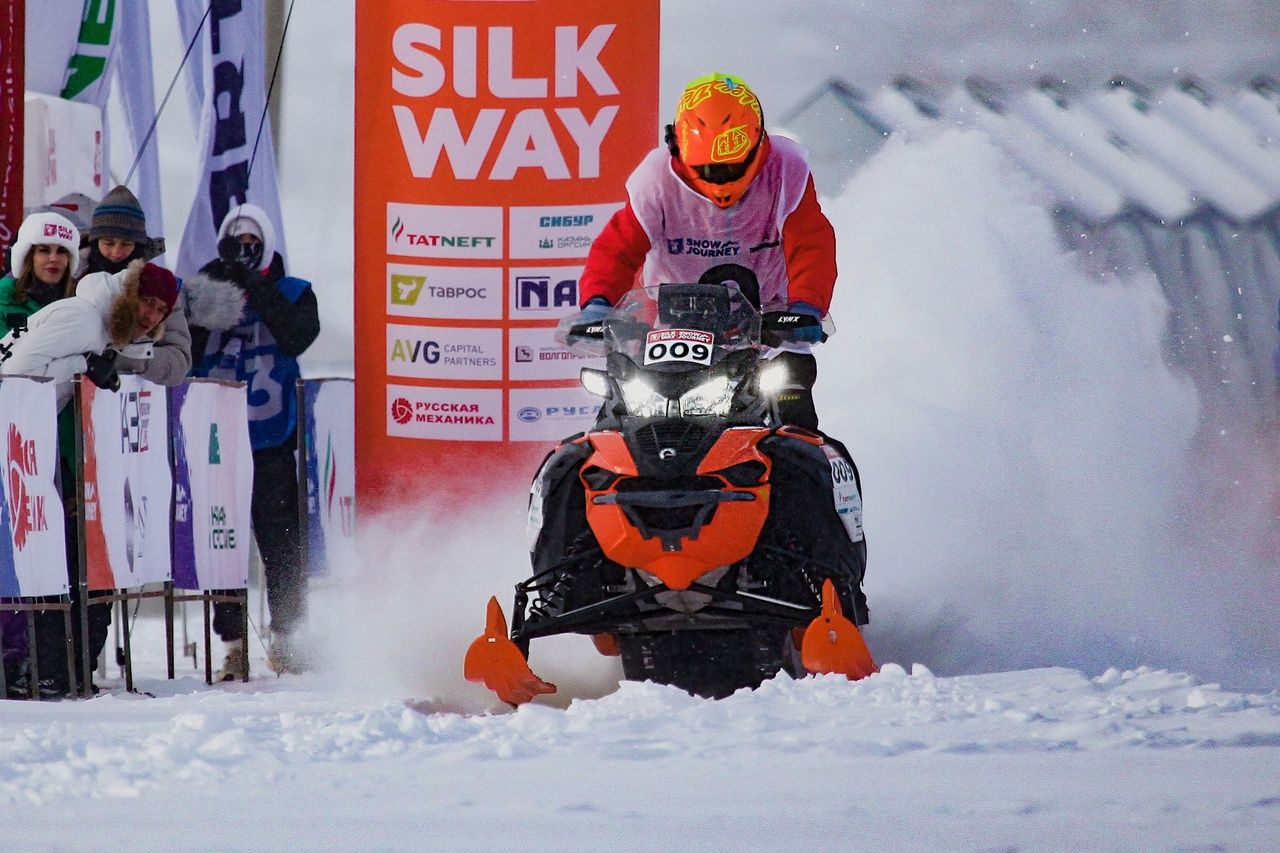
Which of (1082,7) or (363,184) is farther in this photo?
(1082,7)

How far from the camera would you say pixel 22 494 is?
22.7 ft

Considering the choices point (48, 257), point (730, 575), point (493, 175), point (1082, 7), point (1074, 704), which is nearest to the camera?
point (1074, 704)

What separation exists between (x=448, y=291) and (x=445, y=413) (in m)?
0.56

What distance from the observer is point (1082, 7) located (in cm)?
1445

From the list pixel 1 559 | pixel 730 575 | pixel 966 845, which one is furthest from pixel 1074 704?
pixel 1 559

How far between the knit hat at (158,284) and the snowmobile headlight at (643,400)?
271cm

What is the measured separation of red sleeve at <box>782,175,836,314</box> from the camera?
645cm

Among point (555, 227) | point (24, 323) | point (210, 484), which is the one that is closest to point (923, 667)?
point (555, 227)

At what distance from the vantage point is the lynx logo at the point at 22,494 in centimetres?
683

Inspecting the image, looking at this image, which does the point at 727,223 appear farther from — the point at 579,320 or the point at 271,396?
the point at 271,396

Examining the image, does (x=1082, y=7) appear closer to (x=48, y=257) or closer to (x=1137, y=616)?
(x=1137, y=616)

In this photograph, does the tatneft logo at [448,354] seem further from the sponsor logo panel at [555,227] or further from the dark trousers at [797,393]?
the dark trousers at [797,393]

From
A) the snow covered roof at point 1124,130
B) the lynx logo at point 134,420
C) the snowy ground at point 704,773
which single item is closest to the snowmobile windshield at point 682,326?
the snowy ground at point 704,773

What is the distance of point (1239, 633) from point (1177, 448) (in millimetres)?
3462
